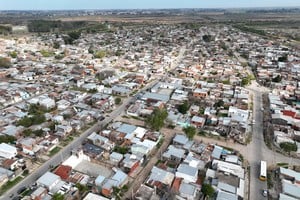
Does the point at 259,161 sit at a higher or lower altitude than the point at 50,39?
lower

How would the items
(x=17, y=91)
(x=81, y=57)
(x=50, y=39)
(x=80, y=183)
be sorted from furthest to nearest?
(x=50, y=39)
(x=81, y=57)
(x=17, y=91)
(x=80, y=183)

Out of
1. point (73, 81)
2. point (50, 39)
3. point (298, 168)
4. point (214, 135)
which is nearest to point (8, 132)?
point (73, 81)

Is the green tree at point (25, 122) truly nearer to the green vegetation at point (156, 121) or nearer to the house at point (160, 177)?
the green vegetation at point (156, 121)

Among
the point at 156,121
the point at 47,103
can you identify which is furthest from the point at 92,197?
the point at 47,103

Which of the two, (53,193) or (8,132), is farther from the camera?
(8,132)

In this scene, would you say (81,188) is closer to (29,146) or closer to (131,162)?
(131,162)

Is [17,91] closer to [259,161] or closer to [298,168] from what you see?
[259,161]

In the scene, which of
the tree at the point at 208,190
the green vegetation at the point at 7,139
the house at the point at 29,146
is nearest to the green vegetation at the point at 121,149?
the house at the point at 29,146
